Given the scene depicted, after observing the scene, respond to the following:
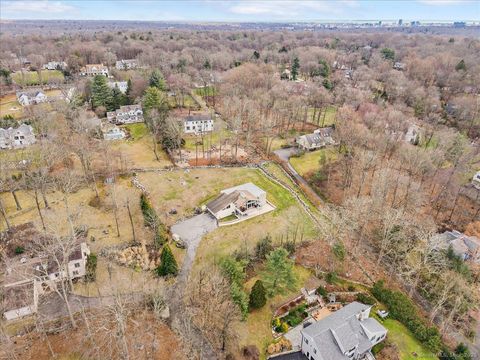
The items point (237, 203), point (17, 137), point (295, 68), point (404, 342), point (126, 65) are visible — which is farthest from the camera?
point (126, 65)

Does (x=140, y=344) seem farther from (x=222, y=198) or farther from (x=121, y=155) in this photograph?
(x=121, y=155)

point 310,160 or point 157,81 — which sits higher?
point 157,81

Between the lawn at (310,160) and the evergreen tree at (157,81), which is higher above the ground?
the evergreen tree at (157,81)

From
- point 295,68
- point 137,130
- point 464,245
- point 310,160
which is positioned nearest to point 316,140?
point 310,160

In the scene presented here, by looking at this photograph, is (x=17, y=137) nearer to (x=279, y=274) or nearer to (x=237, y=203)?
(x=237, y=203)

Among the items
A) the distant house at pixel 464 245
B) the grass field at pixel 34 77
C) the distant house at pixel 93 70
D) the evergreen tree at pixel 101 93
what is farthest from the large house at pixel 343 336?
the distant house at pixel 93 70

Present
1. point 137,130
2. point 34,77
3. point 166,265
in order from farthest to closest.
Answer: point 34,77 < point 137,130 < point 166,265

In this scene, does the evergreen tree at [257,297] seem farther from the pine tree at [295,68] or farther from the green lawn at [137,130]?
the pine tree at [295,68]
